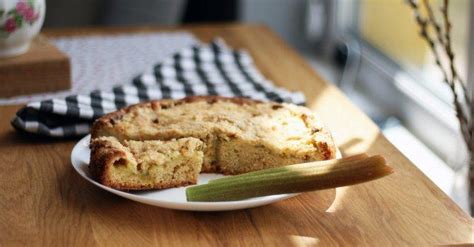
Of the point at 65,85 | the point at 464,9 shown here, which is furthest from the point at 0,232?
the point at 464,9

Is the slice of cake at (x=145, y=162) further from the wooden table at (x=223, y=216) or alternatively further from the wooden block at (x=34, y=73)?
the wooden block at (x=34, y=73)

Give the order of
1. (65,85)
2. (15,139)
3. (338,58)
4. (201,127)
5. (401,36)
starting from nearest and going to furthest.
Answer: (201,127)
(15,139)
(65,85)
(401,36)
(338,58)

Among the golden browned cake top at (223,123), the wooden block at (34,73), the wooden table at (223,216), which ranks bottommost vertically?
the wooden block at (34,73)

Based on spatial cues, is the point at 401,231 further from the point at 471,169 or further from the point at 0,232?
the point at 0,232

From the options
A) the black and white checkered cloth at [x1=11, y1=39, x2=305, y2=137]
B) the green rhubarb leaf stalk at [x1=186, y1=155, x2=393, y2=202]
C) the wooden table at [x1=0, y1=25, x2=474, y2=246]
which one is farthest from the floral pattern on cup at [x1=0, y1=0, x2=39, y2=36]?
the green rhubarb leaf stalk at [x1=186, y1=155, x2=393, y2=202]

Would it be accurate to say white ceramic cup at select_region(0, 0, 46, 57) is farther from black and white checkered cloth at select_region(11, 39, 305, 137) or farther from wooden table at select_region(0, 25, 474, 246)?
wooden table at select_region(0, 25, 474, 246)

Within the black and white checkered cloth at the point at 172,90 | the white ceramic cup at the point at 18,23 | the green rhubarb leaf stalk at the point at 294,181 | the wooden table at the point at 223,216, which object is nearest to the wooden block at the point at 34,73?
the white ceramic cup at the point at 18,23

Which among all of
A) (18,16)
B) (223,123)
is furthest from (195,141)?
(18,16)
